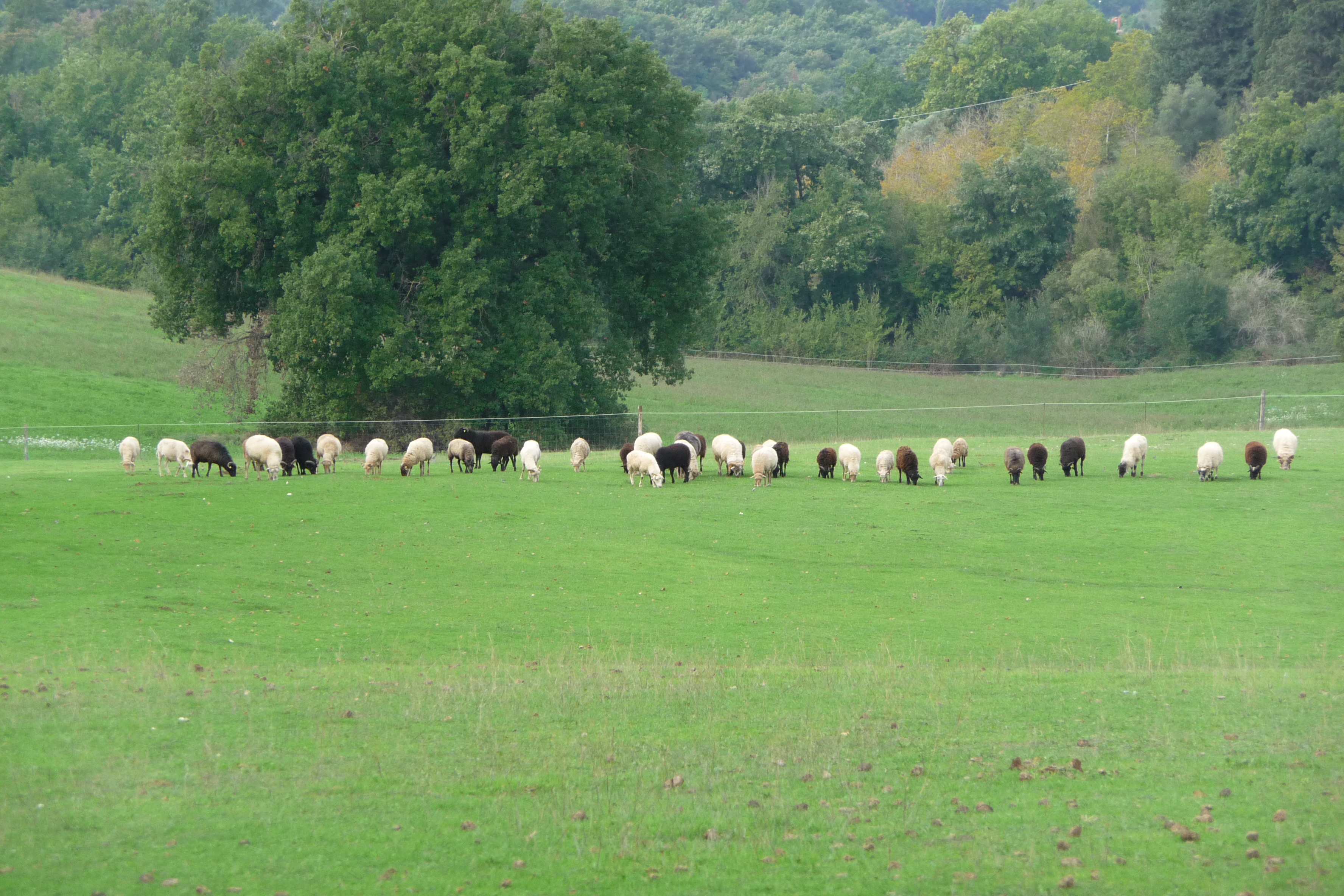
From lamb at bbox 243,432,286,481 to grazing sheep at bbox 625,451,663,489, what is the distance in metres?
7.77

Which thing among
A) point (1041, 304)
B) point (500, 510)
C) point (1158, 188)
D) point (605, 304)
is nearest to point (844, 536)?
point (500, 510)

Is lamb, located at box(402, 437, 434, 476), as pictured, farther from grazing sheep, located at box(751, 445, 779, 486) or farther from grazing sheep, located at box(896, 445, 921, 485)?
grazing sheep, located at box(896, 445, 921, 485)

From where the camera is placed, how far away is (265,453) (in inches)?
1174

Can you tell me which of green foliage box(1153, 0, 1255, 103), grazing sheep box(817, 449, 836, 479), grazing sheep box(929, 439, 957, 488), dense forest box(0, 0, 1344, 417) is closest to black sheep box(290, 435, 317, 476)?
dense forest box(0, 0, 1344, 417)

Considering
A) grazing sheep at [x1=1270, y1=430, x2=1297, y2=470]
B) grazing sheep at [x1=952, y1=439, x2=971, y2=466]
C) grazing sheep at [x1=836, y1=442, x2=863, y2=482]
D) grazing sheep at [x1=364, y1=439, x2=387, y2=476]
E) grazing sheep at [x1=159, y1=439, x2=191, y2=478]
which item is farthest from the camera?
grazing sheep at [x1=952, y1=439, x2=971, y2=466]

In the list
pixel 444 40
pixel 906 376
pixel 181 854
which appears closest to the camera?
pixel 181 854

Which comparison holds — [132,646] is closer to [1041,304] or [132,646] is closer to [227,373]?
[227,373]

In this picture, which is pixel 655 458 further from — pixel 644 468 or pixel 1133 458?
pixel 1133 458

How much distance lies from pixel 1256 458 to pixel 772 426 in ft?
74.6

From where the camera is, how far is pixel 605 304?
1844 inches

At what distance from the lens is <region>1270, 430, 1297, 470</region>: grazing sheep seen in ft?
109

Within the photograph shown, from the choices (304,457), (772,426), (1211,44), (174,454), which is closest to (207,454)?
(174,454)

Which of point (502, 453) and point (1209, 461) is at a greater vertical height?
point (1209, 461)

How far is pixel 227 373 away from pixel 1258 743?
1536 inches
